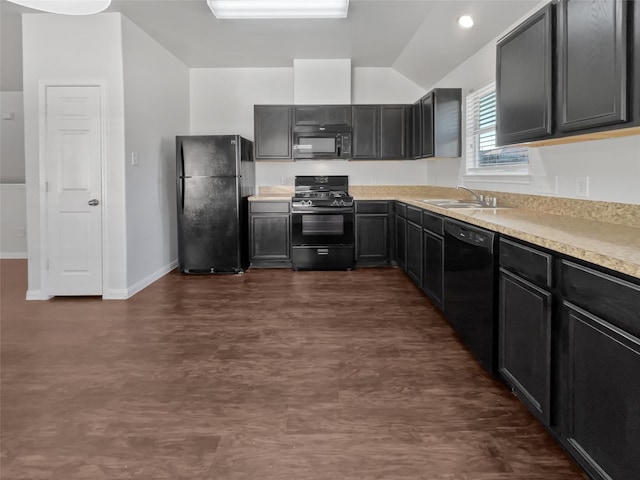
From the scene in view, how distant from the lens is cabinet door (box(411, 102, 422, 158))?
566cm

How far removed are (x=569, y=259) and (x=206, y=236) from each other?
4.53 metres

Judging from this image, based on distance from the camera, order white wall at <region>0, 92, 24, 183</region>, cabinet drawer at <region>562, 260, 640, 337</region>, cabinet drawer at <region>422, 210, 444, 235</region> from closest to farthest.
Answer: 1. cabinet drawer at <region>562, 260, 640, 337</region>
2. cabinet drawer at <region>422, 210, 444, 235</region>
3. white wall at <region>0, 92, 24, 183</region>

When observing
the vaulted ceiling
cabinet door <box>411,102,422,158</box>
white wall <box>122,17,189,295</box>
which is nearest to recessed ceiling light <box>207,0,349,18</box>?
the vaulted ceiling

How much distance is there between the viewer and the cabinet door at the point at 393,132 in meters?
6.07

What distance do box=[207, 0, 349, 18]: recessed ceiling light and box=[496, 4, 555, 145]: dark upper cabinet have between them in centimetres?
174

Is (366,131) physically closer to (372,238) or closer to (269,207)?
(372,238)

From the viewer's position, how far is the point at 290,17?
4391mm

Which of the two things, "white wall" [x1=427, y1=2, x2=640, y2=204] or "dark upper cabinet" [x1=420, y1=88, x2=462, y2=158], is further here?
"dark upper cabinet" [x1=420, y1=88, x2=462, y2=158]

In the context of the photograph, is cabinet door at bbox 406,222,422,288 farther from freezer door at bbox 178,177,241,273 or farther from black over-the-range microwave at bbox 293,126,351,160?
freezer door at bbox 178,177,241,273

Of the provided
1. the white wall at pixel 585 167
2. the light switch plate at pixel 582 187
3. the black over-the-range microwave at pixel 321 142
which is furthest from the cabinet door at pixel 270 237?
the light switch plate at pixel 582 187

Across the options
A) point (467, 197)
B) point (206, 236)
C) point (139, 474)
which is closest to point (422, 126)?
point (467, 197)

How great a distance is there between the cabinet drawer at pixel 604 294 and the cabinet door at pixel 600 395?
0.03 meters

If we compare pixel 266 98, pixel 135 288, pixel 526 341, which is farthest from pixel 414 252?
pixel 266 98

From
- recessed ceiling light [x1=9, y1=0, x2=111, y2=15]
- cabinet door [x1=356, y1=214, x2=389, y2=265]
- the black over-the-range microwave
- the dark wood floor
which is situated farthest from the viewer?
the black over-the-range microwave
